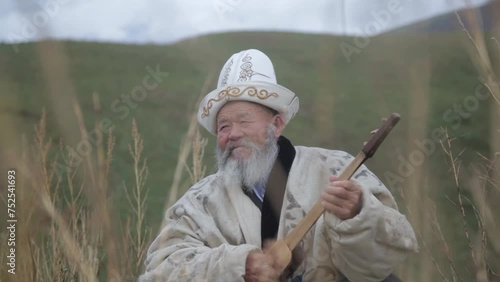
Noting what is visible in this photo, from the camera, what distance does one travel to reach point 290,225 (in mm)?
2238

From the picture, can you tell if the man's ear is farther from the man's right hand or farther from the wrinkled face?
the man's right hand

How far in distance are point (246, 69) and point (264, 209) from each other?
1.57 feet

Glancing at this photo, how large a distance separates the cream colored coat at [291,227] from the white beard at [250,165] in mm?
36

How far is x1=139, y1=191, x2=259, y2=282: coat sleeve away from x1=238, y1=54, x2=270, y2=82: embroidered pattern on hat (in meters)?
0.42

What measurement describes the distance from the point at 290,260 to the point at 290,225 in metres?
0.21

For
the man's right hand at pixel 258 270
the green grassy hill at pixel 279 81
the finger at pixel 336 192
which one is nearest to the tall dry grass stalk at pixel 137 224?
the man's right hand at pixel 258 270

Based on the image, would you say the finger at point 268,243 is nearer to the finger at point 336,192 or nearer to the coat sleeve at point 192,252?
the coat sleeve at point 192,252

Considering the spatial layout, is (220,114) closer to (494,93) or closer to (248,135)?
(248,135)

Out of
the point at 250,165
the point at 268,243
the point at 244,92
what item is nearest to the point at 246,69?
the point at 244,92

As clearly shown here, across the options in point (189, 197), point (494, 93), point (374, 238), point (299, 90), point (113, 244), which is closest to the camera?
point (113, 244)

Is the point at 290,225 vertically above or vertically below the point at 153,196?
below

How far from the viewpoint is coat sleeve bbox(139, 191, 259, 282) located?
2.03m

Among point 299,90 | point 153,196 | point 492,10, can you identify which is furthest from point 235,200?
point 299,90

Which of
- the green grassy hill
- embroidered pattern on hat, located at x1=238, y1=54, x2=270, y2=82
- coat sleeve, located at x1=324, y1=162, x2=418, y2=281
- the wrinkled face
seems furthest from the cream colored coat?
the green grassy hill
